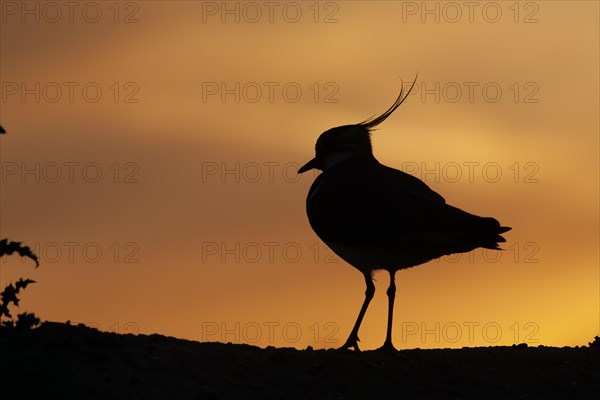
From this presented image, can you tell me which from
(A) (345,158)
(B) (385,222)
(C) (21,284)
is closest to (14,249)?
(C) (21,284)

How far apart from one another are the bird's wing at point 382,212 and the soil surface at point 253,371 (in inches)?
51.5

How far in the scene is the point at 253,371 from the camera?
849 centimetres

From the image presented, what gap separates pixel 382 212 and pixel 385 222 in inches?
5.6

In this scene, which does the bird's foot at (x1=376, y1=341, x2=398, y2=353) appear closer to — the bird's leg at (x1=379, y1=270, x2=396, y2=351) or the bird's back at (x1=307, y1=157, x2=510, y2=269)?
the bird's leg at (x1=379, y1=270, x2=396, y2=351)

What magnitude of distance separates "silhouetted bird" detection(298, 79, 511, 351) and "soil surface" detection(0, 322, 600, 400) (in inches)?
45.0

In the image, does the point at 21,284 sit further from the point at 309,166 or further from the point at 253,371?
the point at 309,166

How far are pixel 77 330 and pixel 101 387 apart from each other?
1.27 m

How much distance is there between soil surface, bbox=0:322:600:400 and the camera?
761cm

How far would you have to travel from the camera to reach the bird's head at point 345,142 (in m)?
11.9

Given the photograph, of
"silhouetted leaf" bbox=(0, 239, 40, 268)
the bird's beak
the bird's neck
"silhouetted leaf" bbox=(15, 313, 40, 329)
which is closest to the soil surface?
"silhouetted leaf" bbox=(15, 313, 40, 329)

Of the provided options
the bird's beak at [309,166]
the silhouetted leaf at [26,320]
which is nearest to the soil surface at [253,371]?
the silhouetted leaf at [26,320]

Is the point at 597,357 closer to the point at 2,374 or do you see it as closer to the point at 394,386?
Result: the point at 394,386

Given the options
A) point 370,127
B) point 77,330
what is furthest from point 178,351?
point 370,127

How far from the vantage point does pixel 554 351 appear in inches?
403
